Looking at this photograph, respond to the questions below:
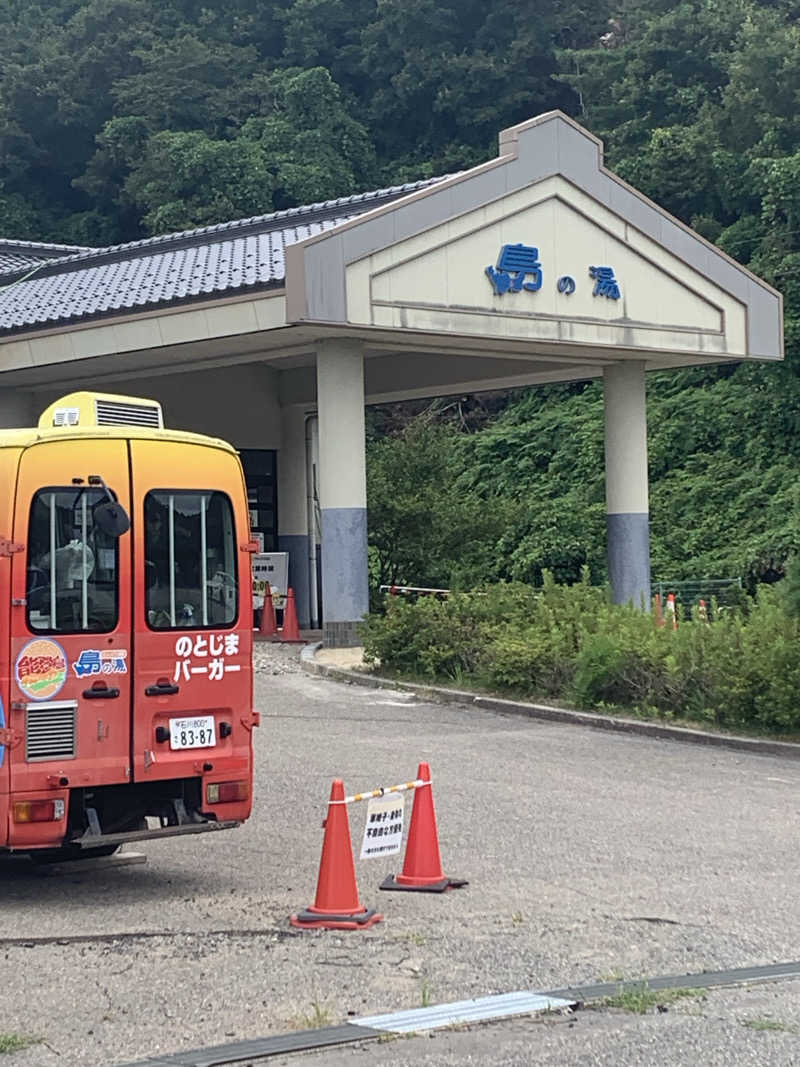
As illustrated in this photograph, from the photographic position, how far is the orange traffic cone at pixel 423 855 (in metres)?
9.95

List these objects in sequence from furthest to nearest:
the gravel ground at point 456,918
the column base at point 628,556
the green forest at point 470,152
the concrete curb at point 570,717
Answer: the green forest at point 470,152 < the column base at point 628,556 < the concrete curb at point 570,717 < the gravel ground at point 456,918

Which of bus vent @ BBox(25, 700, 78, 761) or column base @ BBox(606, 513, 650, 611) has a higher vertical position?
column base @ BBox(606, 513, 650, 611)

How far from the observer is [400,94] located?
201 ft

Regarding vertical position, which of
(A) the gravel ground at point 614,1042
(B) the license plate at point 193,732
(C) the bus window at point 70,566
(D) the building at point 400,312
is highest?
(D) the building at point 400,312

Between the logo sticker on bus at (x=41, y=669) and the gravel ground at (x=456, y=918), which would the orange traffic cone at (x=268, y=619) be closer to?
the gravel ground at (x=456, y=918)

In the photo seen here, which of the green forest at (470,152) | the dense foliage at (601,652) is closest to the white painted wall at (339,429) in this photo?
the dense foliage at (601,652)

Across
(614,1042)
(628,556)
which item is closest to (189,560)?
(614,1042)

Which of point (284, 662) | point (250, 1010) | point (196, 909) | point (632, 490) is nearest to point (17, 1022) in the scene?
point (250, 1010)

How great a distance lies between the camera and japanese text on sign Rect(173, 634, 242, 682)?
10125 mm

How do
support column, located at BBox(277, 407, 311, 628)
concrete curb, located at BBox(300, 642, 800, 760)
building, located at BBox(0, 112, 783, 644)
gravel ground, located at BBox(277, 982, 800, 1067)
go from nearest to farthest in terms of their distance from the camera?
gravel ground, located at BBox(277, 982, 800, 1067) < concrete curb, located at BBox(300, 642, 800, 760) < building, located at BBox(0, 112, 783, 644) < support column, located at BBox(277, 407, 311, 628)

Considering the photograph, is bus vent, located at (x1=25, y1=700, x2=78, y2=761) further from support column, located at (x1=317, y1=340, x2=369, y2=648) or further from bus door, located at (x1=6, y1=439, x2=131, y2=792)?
support column, located at (x1=317, y1=340, x2=369, y2=648)

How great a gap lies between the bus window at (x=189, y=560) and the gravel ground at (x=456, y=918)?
5.73 ft

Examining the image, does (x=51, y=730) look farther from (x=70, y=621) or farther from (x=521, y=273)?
(x=521, y=273)

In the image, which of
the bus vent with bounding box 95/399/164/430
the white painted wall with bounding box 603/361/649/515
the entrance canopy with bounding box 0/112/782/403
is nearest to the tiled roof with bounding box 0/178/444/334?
the entrance canopy with bounding box 0/112/782/403
